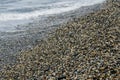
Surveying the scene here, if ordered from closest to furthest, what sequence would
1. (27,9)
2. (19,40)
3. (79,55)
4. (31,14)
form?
(79,55) < (19,40) < (31,14) < (27,9)

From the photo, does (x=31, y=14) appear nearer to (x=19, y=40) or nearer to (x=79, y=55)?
(x=19, y=40)

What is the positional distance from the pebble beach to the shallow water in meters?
13.3

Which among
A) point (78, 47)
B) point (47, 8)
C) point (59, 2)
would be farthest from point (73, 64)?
point (59, 2)

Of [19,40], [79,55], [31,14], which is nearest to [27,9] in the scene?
[31,14]

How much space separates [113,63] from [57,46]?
6.23 metres

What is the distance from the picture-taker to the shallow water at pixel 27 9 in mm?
Answer: 37725

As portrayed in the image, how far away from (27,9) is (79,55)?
30.5 metres

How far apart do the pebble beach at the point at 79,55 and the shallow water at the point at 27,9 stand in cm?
1325

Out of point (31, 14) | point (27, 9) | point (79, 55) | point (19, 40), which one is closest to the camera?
point (79, 55)

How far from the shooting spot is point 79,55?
1541cm

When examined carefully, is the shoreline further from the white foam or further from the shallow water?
the white foam

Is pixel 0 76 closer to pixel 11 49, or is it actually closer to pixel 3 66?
pixel 3 66

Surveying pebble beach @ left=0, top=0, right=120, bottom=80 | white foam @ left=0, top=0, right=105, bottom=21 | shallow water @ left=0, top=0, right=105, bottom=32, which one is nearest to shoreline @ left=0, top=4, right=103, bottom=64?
pebble beach @ left=0, top=0, right=120, bottom=80

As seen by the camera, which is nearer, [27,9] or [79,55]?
[79,55]
